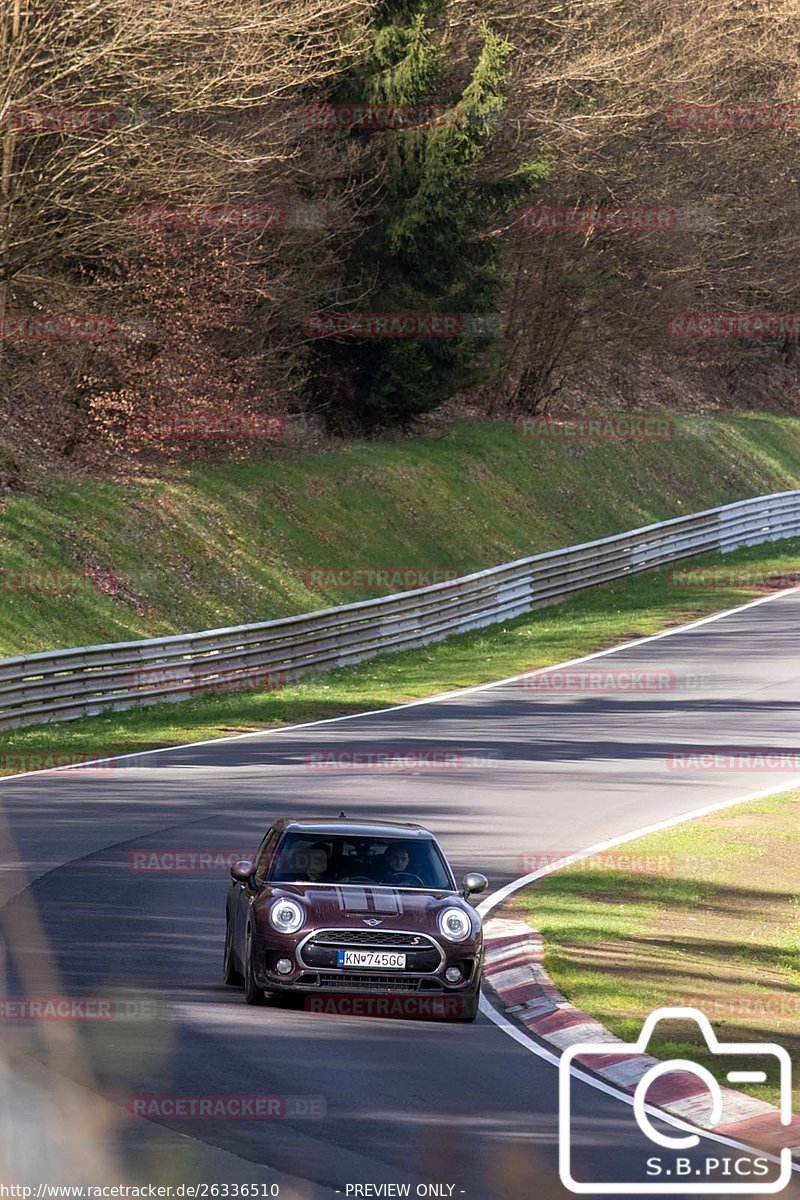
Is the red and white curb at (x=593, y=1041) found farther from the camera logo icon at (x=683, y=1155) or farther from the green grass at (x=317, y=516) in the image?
the green grass at (x=317, y=516)

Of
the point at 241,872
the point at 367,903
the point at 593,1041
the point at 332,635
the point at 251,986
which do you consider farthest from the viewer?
the point at 332,635

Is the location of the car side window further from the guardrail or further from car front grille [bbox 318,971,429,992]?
the guardrail

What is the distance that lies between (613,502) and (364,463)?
985 centimetres

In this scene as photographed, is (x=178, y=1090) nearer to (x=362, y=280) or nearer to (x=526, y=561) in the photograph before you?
(x=526, y=561)

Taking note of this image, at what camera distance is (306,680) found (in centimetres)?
3388

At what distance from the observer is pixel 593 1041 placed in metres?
11.3

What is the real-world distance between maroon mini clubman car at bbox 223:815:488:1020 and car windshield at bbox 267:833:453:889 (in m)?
0.02

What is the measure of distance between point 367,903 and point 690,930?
15.1 feet

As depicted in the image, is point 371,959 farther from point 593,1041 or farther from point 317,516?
point 317,516

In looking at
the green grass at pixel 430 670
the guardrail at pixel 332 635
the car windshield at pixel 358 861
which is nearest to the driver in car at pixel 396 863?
the car windshield at pixel 358 861

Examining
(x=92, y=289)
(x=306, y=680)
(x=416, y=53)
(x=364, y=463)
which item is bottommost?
(x=306, y=680)

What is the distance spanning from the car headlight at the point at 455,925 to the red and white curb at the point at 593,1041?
77cm

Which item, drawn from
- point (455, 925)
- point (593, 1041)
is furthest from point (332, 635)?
point (593, 1041)

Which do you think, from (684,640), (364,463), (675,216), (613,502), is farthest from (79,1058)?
(675,216)
